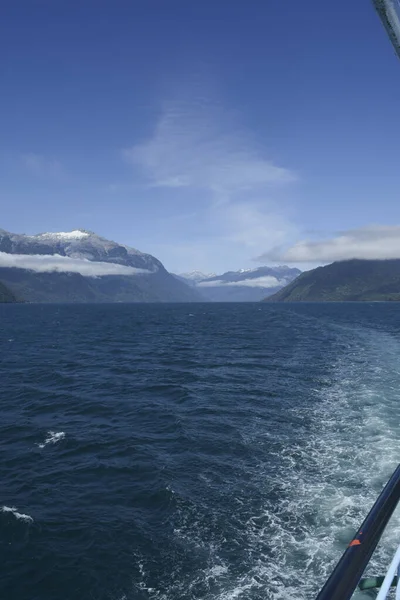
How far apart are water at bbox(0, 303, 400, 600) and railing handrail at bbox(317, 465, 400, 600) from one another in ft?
37.1

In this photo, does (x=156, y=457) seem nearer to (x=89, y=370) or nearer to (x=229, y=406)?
(x=229, y=406)

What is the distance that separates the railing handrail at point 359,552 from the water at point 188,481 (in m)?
11.3

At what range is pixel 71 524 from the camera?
16656mm

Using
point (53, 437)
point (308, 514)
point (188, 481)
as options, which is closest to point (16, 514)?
point (188, 481)

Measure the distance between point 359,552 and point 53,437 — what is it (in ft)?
88.4

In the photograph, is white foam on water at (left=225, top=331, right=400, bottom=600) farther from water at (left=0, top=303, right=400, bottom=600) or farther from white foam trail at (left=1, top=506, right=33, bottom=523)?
white foam trail at (left=1, top=506, right=33, bottom=523)

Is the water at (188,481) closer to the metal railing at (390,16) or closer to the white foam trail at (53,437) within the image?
the white foam trail at (53,437)

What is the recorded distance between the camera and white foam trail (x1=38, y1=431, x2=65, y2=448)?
1005 inches

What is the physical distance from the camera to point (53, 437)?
26422 mm

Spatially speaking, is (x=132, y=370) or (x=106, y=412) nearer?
(x=106, y=412)

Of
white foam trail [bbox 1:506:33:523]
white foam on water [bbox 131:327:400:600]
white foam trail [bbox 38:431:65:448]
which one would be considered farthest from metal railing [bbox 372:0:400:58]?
white foam trail [bbox 38:431:65:448]

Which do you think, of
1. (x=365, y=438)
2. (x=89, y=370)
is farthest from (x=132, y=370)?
(x=365, y=438)

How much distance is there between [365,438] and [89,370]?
3642 centimetres

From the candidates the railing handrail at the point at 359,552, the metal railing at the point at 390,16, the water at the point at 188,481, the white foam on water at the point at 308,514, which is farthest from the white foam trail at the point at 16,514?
the metal railing at the point at 390,16
